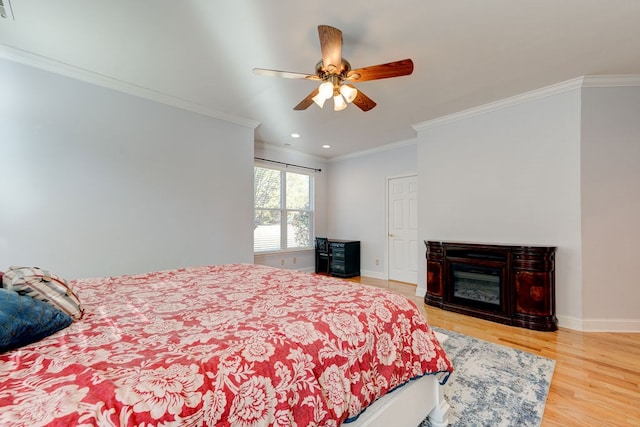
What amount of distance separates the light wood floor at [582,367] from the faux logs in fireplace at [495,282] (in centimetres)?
15

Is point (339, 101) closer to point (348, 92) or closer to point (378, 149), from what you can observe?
point (348, 92)

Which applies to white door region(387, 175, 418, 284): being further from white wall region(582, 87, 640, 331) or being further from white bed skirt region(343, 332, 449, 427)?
white bed skirt region(343, 332, 449, 427)

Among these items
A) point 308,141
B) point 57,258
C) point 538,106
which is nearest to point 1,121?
point 57,258

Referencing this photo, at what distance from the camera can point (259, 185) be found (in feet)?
17.3

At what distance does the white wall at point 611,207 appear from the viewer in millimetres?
2916

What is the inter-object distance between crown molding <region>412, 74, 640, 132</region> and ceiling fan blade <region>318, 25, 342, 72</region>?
2434 mm

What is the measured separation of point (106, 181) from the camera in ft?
9.62

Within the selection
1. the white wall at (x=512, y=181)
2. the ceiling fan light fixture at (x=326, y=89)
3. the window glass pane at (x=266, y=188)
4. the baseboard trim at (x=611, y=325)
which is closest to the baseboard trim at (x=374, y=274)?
the white wall at (x=512, y=181)

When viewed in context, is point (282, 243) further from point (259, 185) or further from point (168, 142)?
point (168, 142)

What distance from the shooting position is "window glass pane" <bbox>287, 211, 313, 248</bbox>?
5.78 metres

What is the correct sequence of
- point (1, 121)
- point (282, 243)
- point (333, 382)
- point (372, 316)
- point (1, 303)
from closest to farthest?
point (1, 303) < point (333, 382) < point (372, 316) < point (1, 121) < point (282, 243)

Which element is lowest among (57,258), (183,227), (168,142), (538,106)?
(57,258)

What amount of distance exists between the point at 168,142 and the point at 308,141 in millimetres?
2409

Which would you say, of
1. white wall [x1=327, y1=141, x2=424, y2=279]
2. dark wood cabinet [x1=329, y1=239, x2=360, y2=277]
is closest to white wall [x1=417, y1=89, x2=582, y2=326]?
white wall [x1=327, y1=141, x2=424, y2=279]
